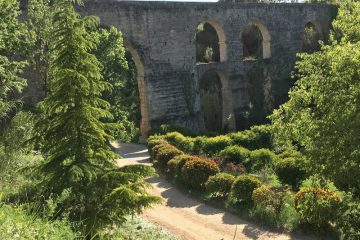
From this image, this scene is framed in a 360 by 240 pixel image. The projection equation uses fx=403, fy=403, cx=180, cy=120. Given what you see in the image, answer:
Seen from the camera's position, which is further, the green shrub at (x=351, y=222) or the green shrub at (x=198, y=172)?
the green shrub at (x=198, y=172)

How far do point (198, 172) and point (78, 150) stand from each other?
20.0 feet

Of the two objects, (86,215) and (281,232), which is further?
(281,232)

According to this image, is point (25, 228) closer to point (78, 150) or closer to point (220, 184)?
point (78, 150)

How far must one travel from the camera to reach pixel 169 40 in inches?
925

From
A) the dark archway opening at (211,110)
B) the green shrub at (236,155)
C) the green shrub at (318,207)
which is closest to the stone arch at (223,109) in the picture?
the dark archway opening at (211,110)

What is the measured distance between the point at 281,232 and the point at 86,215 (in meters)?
5.04

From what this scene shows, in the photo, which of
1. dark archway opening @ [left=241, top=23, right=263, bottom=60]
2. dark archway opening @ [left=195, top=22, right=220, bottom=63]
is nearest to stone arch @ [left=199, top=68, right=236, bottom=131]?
dark archway opening @ [left=195, top=22, right=220, bottom=63]

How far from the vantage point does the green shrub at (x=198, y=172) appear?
501 inches

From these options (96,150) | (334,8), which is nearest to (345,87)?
(96,150)

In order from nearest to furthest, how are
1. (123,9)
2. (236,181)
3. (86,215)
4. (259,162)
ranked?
(86,215), (236,181), (259,162), (123,9)

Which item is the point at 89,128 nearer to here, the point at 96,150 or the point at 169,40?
the point at 96,150

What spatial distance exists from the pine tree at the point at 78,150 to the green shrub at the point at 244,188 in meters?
4.49

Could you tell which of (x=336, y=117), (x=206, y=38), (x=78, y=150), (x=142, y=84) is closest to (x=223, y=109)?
(x=142, y=84)

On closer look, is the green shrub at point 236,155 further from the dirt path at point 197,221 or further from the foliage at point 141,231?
the foliage at point 141,231
